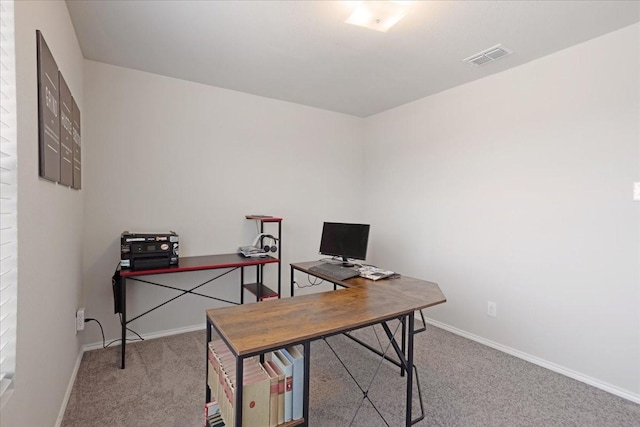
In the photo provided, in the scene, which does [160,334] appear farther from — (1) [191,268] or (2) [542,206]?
(2) [542,206]

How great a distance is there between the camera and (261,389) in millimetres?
1369

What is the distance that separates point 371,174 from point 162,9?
3105 millimetres

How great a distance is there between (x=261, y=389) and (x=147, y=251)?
1835 mm

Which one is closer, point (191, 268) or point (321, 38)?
point (321, 38)

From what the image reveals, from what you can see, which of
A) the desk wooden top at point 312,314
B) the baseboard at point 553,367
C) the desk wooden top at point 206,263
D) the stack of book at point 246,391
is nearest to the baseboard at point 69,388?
the desk wooden top at point 206,263

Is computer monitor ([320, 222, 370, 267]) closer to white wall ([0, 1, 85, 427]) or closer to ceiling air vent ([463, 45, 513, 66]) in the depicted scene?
ceiling air vent ([463, 45, 513, 66])

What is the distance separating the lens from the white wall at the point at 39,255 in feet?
3.96

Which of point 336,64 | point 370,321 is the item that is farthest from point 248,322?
point 336,64

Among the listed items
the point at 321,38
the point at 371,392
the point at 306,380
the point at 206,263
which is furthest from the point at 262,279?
the point at 321,38

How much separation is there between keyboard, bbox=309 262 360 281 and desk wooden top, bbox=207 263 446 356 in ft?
0.76

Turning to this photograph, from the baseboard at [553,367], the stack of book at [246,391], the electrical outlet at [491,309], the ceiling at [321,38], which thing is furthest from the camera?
the electrical outlet at [491,309]

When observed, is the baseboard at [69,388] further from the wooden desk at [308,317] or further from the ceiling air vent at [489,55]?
the ceiling air vent at [489,55]

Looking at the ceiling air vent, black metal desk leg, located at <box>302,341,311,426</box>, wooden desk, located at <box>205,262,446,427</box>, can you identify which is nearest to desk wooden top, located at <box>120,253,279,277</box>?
wooden desk, located at <box>205,262,446,427</box>

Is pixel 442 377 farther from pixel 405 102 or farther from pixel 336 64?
pixel 405 102
